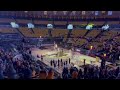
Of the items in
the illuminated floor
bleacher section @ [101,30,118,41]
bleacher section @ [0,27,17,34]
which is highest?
bleacher section @ [0,27,17,34]

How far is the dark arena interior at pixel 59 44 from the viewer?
16.8ft

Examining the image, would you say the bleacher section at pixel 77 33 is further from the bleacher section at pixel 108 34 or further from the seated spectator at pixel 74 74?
the seated spectator at pixel 74 74

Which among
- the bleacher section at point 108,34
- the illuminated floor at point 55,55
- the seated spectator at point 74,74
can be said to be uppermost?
the bleacher section at point 108,34

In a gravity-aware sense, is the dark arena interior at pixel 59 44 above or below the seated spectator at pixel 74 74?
above

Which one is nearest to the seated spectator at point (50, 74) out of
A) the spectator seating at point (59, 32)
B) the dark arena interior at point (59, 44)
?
the dark arena interior at point (59, 44)

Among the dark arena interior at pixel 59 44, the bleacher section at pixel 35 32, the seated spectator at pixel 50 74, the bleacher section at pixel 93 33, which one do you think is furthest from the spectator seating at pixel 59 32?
the seated spectator at pixel 50 74

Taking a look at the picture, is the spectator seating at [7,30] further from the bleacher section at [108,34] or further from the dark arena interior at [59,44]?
the bleacher section at [108,34]

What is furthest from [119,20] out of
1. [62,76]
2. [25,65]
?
[25,65]

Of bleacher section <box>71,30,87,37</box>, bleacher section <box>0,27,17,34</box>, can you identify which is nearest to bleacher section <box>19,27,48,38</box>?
bleacher section <box>0,27,17,34</box>

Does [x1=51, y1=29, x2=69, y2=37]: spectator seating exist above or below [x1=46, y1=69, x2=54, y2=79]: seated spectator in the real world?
above

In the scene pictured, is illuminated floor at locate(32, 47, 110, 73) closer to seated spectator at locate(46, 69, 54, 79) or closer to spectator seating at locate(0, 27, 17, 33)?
seated spectator at locate(46, 69, 54, 79)

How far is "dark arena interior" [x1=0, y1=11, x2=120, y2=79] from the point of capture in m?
5.12

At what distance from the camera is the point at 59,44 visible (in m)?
5.16

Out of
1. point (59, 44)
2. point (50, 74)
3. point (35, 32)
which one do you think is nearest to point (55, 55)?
point (59, 44)
